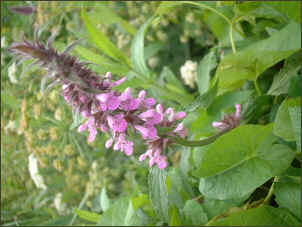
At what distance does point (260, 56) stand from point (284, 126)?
10 cm

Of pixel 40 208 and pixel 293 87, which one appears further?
pixel 40 208

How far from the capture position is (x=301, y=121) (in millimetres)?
350

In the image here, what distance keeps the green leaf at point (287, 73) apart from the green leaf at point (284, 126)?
0.05 meters

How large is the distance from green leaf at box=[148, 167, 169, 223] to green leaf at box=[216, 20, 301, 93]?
180mm

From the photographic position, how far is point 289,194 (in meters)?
0.41

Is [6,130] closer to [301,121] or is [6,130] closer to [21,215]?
[21,215]

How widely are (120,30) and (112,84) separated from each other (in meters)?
0.66

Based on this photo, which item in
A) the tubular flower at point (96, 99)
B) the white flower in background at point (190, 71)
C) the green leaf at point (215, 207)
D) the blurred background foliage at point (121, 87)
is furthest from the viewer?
the white flower in background at point (190, 71)

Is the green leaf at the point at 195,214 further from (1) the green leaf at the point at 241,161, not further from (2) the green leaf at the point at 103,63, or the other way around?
(2) the green leaf at the point at 103,63

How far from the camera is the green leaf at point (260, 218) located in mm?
402

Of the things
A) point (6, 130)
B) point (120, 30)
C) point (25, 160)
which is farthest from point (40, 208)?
point (120, 30)

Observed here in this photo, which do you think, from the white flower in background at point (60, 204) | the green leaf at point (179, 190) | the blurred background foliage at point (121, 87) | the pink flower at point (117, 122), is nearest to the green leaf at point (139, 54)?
the blurred background foliage at point (121, 87)

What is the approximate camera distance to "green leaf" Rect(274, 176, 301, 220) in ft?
1.32

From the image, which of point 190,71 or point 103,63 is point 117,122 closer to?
point 103,63
